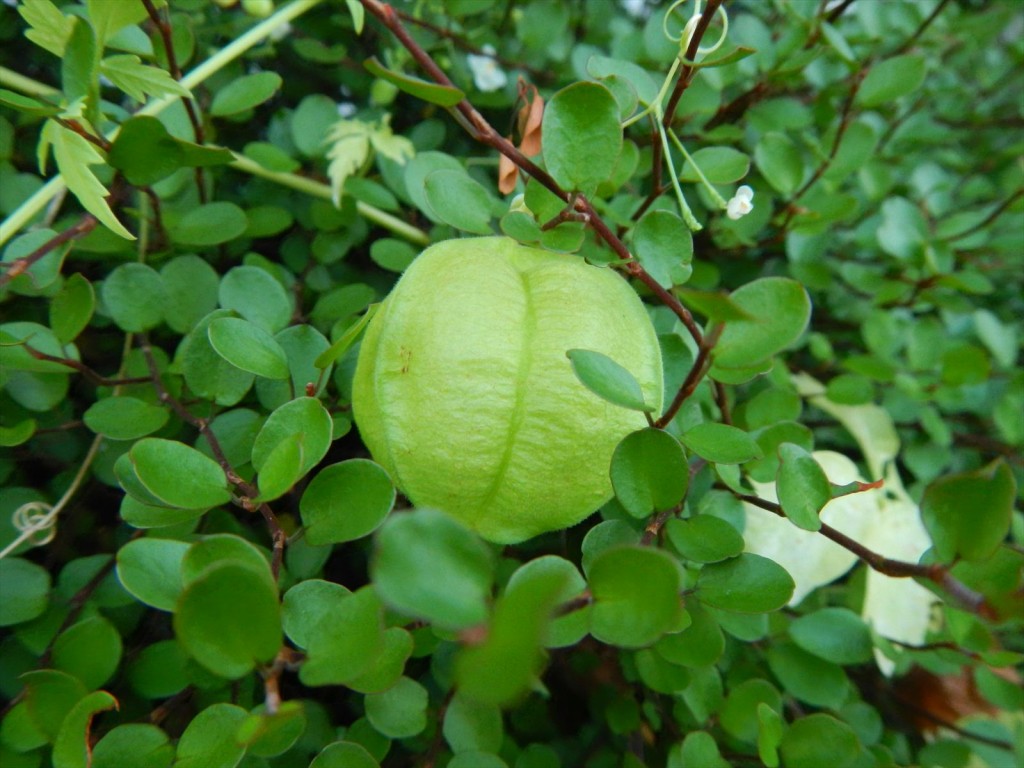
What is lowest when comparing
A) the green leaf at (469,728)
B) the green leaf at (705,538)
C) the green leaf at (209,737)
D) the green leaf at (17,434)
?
the green leaf at (469,728)

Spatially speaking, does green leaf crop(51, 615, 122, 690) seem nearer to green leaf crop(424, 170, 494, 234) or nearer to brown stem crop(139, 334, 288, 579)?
brown stem crop(139, 334, 288, 579)

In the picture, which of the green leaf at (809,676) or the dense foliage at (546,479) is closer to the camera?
the dense foliage at (546,479)

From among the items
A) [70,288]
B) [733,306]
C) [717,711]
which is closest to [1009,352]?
[717,711]

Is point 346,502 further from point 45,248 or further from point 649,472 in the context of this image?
point 45,248

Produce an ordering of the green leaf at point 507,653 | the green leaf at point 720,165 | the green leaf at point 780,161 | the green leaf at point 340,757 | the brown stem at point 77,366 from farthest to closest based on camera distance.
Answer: the green leaf at point 780,161
the green leaf at point 720,165
the brown stem at point 77,366
the green leaf at point 340,757
the green leaf at point 507,653

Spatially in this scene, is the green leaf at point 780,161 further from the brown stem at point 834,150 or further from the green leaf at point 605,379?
the green leaf at point 605,379

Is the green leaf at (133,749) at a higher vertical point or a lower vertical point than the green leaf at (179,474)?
lower

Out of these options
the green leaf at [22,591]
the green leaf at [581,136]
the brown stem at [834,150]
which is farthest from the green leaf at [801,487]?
the green leaf at [22,591]
